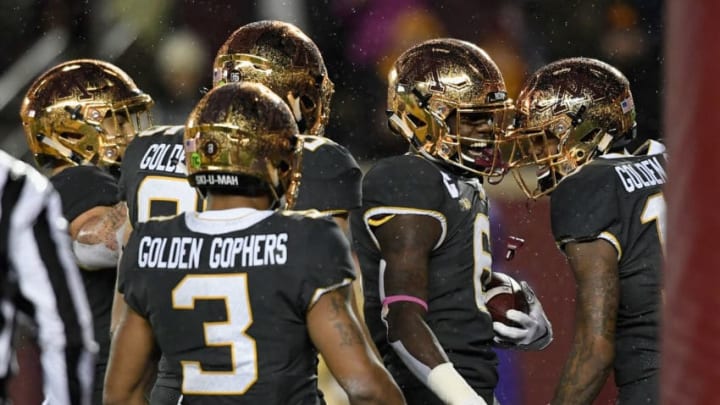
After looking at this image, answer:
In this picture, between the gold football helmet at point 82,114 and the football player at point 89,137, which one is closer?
the football player at point 89,137

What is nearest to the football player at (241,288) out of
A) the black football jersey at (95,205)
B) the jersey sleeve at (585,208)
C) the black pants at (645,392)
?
the jersey sleeve at (585,208)

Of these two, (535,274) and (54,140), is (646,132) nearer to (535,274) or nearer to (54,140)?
(535,274)

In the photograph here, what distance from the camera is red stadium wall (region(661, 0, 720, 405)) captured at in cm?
130

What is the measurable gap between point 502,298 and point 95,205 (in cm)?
129

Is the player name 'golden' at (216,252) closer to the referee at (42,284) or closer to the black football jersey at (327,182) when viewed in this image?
the referee at (42,284)

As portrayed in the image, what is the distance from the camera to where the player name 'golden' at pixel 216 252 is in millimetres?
2625

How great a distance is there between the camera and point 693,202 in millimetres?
1328

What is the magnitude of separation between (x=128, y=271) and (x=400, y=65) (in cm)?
151

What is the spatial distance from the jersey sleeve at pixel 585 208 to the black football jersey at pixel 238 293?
3.60 ft

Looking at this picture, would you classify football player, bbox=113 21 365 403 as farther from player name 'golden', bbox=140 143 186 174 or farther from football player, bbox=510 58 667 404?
football player, bbox=510 58 667 404

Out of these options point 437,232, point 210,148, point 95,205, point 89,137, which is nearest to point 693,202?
point 210,148

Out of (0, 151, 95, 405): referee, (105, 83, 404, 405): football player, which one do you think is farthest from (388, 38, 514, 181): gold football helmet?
(0, 151, 95, 405): referee

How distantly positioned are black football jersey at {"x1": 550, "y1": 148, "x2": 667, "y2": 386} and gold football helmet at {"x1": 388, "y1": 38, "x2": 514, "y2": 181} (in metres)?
0.28

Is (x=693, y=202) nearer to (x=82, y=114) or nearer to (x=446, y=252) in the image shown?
(x=446, y=252)
